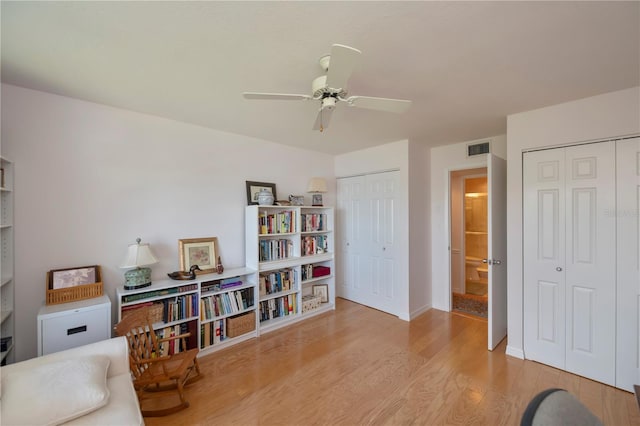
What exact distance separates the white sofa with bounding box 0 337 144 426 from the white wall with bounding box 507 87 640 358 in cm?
321

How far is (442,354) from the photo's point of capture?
270 centimetres

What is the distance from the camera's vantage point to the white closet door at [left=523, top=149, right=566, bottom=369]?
8.01 feet

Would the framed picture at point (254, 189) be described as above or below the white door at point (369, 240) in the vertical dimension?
above

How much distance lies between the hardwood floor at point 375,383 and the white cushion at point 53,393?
687 millimetres

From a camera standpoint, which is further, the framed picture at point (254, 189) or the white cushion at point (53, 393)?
the framed picture at point (254, 189)

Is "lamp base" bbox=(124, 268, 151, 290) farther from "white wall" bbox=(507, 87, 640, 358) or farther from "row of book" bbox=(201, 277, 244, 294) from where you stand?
"white wall" bbox=(507, 87, 640, 358)

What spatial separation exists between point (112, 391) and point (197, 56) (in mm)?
2076

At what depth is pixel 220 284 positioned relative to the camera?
293 cm

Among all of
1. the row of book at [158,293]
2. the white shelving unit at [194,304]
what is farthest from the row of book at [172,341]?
the row of book at [158,293]

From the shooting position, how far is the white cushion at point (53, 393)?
122 centimetres

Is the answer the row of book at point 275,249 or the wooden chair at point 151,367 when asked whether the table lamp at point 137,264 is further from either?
the row of book at point 275,249

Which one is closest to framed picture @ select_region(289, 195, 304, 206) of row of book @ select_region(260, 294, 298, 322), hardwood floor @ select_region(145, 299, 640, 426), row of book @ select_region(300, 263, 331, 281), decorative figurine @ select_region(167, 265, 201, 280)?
row of book @ select_region(300, 263, 331, 281)

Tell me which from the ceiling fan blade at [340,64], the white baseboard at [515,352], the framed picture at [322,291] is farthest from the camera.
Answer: the framed picture at [322,291]

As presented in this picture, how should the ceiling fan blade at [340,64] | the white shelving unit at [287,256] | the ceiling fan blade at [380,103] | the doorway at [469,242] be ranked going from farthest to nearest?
1. the doorway at [469,242]
2. the white shelving unit at [287,256]
3. the ceiling fan blade at [380,103]
4. the ceiling fan blade at [340,64]
